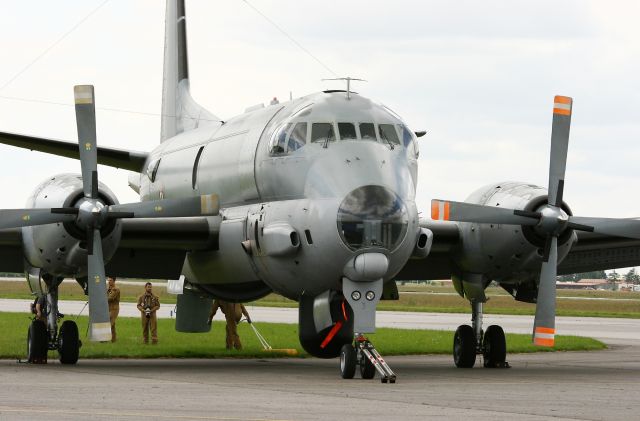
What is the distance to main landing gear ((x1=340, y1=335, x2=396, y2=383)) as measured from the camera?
56.3 ft

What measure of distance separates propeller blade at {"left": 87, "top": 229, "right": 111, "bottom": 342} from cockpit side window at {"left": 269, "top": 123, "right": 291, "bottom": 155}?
11.2 feet

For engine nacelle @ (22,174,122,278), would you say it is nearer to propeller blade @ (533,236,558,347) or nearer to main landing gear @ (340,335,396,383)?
main landing gear @ (340,335,396,383)

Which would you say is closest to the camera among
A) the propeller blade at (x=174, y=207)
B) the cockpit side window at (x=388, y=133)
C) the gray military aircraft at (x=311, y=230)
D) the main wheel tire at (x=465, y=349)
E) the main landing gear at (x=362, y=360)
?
the main landing gear at (x=362, y=360)

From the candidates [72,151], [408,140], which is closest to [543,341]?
[408,140]

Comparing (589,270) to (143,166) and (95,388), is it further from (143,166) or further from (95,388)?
(95,388)

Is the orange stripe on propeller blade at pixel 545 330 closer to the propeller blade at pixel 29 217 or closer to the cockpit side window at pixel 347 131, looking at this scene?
the cockpit side window at pixel 347 131

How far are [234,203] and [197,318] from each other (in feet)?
A: 16.7

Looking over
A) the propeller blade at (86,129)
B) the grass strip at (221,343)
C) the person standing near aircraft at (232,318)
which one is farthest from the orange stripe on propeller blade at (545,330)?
the person standing near aircraft at (232,318)

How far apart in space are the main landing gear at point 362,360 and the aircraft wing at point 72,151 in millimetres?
8602

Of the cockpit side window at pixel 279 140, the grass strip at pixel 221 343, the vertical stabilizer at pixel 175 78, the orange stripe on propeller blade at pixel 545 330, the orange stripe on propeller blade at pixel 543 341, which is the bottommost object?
the grass strip at pixel 221 343

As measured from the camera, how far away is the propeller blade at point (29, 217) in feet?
65.1

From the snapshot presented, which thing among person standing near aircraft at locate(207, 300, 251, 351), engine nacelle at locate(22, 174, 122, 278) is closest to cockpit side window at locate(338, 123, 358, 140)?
engine nacelle at locate(22, 174, 122, 278)

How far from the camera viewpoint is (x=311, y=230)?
59.6 feet

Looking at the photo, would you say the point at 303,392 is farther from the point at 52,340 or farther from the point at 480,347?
the point at 52,340
